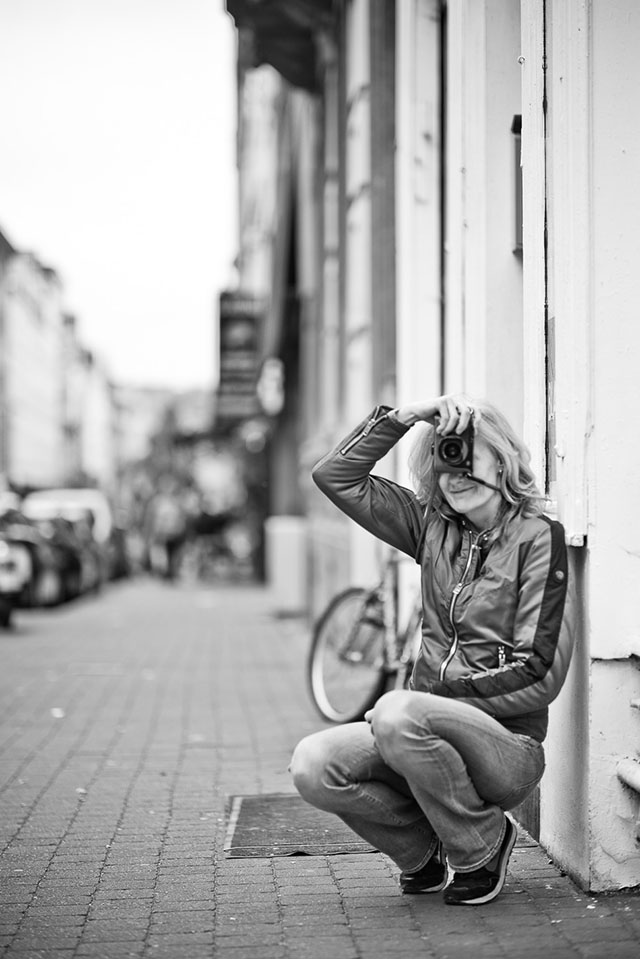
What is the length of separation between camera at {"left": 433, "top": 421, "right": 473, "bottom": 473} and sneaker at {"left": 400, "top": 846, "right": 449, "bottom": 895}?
1257 millimetres

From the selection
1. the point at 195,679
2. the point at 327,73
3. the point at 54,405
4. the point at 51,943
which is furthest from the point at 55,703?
the point at 54,405

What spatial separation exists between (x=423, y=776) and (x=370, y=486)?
1001 millimetres

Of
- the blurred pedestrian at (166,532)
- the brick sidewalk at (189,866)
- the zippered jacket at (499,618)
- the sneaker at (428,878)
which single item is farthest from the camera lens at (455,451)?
the blurred pedestrian at (166,532)

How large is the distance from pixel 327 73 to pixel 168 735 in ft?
29.5

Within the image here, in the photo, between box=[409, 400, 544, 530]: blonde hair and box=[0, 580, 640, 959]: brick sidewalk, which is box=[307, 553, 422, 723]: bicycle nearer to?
box=[0, 580, 640, 959]: brick sidewalk

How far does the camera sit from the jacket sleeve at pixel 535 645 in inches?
163

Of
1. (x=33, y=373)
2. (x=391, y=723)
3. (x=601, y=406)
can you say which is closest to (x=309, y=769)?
(x=391, y=723)

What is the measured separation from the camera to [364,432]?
468cm

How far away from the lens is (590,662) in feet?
15.0

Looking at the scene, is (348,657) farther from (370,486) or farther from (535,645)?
(535,645)

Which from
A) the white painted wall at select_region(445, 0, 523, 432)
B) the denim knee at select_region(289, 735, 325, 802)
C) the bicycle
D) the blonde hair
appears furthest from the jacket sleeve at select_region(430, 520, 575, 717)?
the bicycle

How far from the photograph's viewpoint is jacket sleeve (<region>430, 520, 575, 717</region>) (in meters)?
4.15

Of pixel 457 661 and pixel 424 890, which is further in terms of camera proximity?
pixel 424 890

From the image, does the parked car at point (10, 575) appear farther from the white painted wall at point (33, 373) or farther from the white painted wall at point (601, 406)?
the white painted wall at point (33, 373)
